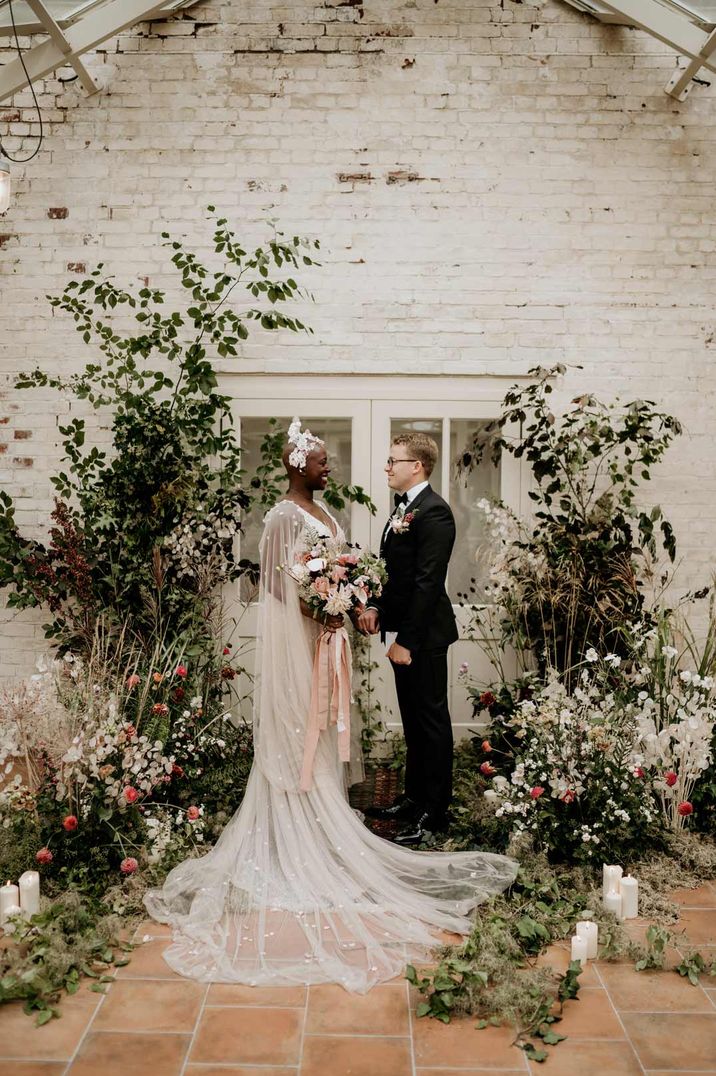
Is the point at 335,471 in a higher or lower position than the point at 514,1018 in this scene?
higher

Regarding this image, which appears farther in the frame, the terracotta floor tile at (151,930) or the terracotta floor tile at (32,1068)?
the terracotta floor tile at (151,930)

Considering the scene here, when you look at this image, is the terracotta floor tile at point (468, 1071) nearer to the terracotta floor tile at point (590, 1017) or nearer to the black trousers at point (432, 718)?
the terracotta floor tile at point (590, 1017)

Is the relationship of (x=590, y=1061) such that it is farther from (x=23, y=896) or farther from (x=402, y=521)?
(x=402, y=521)

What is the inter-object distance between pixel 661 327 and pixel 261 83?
2.41 meters

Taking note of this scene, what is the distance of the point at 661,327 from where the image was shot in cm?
509

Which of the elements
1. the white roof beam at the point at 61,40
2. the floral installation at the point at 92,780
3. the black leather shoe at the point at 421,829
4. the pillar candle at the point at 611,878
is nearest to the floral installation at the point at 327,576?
the floral installation at the point at 92,780

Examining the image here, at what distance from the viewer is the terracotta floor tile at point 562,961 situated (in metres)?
3.12

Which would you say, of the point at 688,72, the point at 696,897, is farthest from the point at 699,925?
the point at 688,72

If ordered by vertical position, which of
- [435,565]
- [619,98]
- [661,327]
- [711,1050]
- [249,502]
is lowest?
[711,1050]

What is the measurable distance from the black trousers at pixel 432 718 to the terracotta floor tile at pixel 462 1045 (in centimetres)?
137

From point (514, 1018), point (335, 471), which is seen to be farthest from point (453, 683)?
point (514, 1018)

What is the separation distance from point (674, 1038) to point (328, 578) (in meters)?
1.84

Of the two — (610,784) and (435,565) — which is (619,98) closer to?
(435,565)

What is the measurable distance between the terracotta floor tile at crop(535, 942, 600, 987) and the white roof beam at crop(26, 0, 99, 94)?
4178mm
